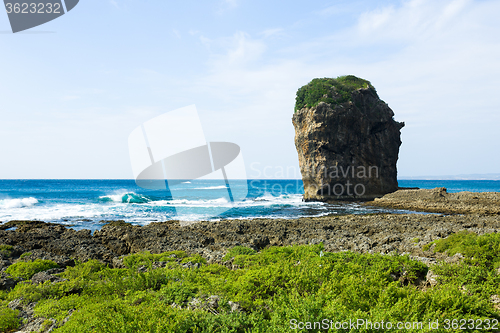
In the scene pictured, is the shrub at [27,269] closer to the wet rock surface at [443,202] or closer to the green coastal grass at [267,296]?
the green coastal grass at [267,296]

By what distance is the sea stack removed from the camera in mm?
42688

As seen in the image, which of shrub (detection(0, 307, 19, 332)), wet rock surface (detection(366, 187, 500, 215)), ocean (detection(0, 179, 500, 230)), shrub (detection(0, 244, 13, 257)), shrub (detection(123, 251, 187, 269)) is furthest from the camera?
wet rock surface (detection(366, 187, 500, 215))

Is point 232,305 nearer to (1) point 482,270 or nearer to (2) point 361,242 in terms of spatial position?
(1) point 482,270

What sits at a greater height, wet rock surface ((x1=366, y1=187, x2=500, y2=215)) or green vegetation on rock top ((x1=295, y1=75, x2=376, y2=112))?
green vegetation on rock top ((x1=295, y1=75, x2=376, y2=112))

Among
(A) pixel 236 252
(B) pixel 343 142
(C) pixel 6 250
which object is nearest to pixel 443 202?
(B) pixel 343 142

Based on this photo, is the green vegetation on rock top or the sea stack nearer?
the sea stack

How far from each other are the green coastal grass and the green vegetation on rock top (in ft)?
128

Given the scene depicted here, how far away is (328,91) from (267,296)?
146 feet

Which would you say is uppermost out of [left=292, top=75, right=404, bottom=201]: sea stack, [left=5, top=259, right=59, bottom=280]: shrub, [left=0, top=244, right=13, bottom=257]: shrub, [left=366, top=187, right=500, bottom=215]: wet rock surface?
[left=292, top=75, right=404, bottom=201]: sea stack

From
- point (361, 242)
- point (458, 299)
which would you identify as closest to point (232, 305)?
point (458, 299)

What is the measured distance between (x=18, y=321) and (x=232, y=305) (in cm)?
408

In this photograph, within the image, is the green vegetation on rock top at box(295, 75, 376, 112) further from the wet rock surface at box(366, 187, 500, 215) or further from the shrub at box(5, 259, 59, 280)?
the shrub at box(5, 259, 59, 280)

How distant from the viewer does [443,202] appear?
34.3 m

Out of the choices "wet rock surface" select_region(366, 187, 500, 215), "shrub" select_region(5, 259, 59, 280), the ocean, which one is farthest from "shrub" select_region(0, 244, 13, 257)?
"wet rock surface" select_region(366, 187, 500, 215)
